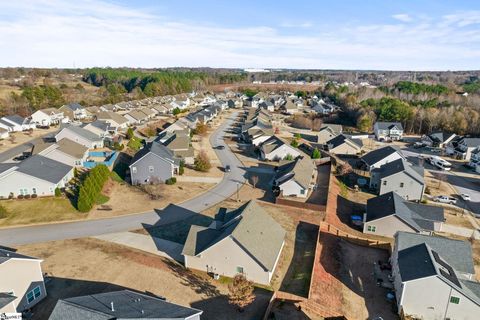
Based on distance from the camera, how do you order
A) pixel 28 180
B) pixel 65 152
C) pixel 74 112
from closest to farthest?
pixel 28 180 → pixel 65 152 → pixel 74 112

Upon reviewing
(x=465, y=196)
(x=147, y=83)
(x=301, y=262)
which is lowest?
(x=301, y=262)

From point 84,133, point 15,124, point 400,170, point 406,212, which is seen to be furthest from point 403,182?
point 15,124

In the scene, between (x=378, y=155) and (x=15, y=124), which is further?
(x=15, y=124)

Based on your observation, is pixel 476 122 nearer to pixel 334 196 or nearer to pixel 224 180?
pixel 334 196

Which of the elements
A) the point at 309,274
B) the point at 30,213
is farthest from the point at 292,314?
the point at 30,213

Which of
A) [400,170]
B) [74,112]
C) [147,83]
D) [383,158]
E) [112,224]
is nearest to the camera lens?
[112,224]

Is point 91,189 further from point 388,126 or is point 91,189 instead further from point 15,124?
point 388,126

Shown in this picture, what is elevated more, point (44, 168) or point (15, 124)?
point (15, 124)
